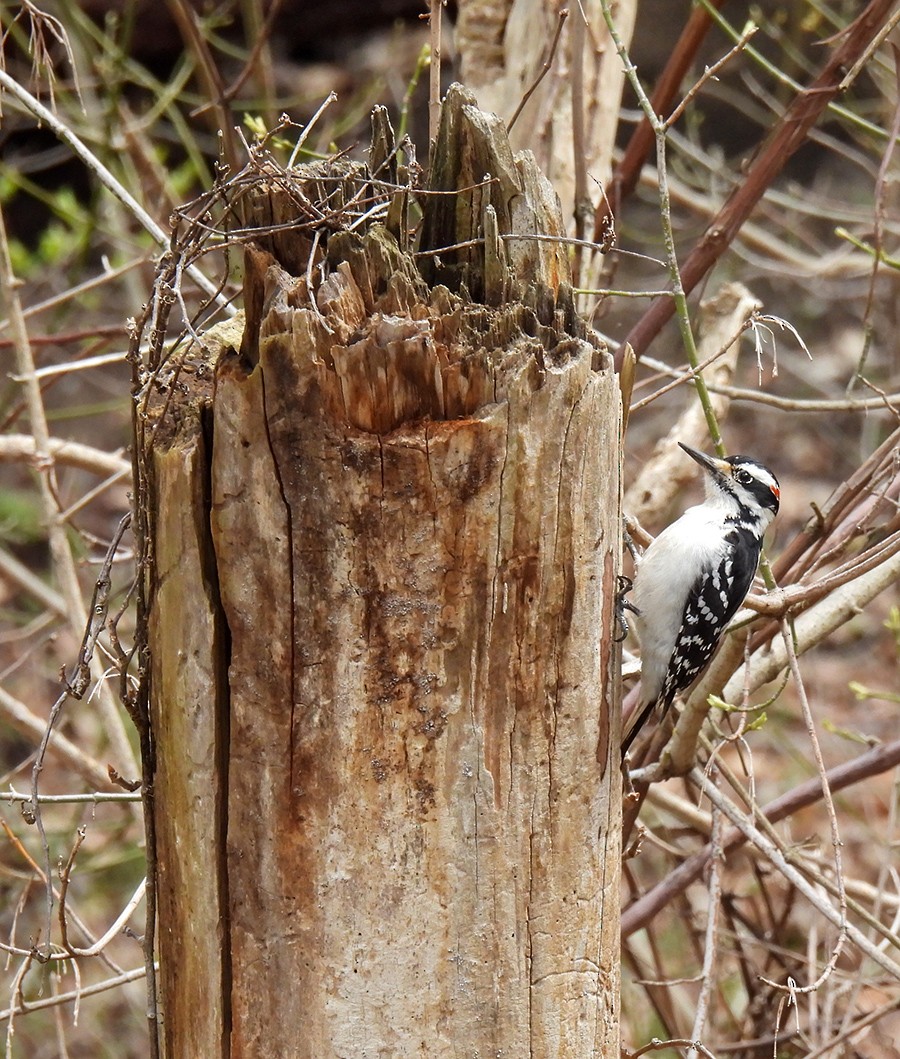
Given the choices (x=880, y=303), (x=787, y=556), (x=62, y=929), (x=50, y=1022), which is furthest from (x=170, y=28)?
(x=62, y=929)

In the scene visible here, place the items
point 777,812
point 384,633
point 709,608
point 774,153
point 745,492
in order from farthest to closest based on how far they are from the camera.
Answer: point 745,492 < point 709,608 < point 777,812 < point 774,153 < point 384,633

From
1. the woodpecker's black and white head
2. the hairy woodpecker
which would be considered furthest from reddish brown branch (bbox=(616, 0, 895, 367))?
the woodpecker's black and white head

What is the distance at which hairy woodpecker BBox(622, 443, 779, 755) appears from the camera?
4.07 metres

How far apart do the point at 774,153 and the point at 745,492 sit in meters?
1.27

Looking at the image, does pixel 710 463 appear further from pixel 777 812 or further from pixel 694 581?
pixel 777 812

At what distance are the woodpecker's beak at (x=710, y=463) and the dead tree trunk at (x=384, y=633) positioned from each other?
1752mm

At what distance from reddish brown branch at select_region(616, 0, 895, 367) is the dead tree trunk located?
1435 millimetres

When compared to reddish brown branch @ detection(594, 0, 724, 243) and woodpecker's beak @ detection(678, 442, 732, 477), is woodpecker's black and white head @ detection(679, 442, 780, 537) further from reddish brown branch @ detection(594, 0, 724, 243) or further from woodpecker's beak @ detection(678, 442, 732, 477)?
reddish brown branch @ detection(594, 0, 724, 243)

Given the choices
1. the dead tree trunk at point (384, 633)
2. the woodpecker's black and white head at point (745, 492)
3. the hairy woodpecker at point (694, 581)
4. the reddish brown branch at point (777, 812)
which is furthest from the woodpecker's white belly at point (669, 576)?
the dead tree trunk at point (384, 633)

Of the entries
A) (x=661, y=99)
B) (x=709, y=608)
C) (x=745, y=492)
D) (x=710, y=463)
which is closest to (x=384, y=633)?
(x=709, y=608)

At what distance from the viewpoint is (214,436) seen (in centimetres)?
236

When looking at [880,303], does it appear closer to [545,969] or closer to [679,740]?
[679,740]

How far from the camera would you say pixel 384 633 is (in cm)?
235

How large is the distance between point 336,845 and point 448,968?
0.34m
